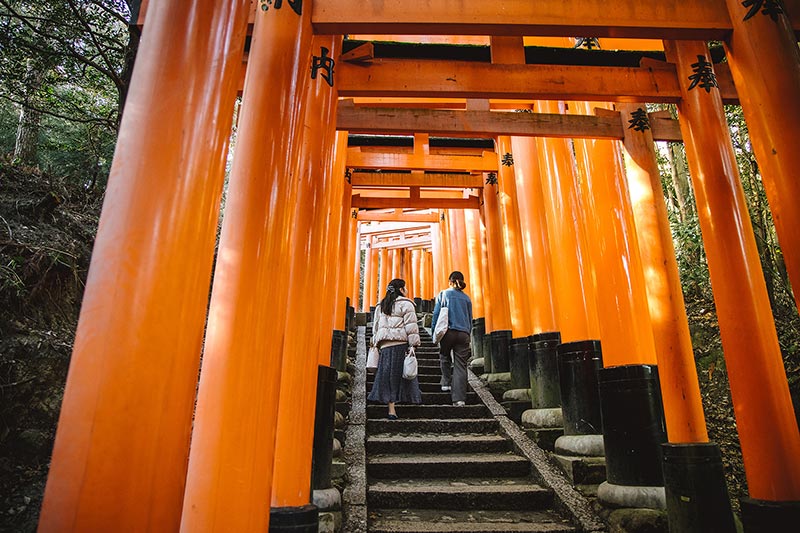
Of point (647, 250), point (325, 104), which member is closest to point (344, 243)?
point (325, 104)

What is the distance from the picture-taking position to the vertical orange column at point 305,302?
3055 millimetres

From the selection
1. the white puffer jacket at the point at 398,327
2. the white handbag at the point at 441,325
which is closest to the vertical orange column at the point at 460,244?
the white handbag at the point at 441,325

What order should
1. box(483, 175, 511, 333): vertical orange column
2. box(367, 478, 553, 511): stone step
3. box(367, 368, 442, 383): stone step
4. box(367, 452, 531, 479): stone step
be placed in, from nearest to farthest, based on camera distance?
1. box(367, 478, 553, 511): stone step
2. box(367, 452, 531, 479): stone step
3. box(367, 368, 442, 383): stone step
4. box(483, 175, 511, 333): vertical orange column

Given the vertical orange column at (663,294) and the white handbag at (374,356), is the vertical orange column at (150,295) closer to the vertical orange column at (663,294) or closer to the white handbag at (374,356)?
the vertical orange column at (663,294)

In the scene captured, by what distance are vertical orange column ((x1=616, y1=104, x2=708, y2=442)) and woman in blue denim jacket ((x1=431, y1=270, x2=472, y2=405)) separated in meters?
3.03

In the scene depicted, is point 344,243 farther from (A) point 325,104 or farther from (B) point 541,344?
(A) point 325,104

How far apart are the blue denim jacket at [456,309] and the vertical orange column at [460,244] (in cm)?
483

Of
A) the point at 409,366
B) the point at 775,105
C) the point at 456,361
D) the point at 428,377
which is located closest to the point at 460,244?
the point at 428,377

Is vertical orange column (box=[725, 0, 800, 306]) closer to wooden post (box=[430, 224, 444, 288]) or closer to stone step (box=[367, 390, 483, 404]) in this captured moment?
stone step (box=[367, 390, 483, 404])

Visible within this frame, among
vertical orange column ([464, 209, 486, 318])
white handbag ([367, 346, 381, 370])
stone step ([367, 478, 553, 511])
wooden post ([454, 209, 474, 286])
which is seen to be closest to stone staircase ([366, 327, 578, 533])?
stone step ([367, 478, 553, 511])

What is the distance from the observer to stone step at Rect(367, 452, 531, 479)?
4.79 metres

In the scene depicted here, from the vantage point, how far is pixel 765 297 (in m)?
3.50

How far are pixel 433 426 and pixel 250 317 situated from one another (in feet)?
13.3

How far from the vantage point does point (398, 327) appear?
244 inches
